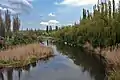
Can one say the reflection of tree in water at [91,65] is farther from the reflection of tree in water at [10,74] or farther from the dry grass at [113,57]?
the reflection of tree in water at [10,74]

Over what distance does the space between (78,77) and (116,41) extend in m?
20.1

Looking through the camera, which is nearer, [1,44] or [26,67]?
[26,67]

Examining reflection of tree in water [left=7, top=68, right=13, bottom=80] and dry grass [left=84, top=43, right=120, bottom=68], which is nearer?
dry grass [left=84, top=43, right=120, bottom=68]

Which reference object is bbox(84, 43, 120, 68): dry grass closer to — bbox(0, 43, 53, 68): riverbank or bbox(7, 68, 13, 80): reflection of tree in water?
bbox(7, 68, 13, 80): reflection of tree in water

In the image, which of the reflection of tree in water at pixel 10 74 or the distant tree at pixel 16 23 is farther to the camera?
the distant tree at pixel 16 23

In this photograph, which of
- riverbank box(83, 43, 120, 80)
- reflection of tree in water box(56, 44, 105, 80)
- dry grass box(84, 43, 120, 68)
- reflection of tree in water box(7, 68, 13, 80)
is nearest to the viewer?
riverbank box(83, 43, 120, 80)

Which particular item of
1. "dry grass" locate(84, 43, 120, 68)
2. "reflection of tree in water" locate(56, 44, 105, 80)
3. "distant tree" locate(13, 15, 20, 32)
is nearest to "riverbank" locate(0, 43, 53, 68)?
"reflection of tree in water" locate(56, 44, 105, 80)

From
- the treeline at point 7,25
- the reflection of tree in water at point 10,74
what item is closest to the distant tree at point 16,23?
the treeline at point 7,25

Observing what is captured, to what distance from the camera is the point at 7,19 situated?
67500mm

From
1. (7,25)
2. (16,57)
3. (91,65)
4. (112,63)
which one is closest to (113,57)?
(112,63)

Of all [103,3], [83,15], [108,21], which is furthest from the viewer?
[83,15]

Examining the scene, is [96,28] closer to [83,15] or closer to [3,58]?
[3,58]

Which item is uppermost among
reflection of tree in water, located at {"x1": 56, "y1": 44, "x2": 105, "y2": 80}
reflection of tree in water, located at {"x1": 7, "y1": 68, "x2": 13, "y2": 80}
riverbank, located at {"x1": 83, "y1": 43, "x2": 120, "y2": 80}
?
riverbank, located at {"x1": 83, "y1": 43, "x2": 120, "y2": 80}

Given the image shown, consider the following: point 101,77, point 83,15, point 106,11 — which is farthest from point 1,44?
point 83,15
